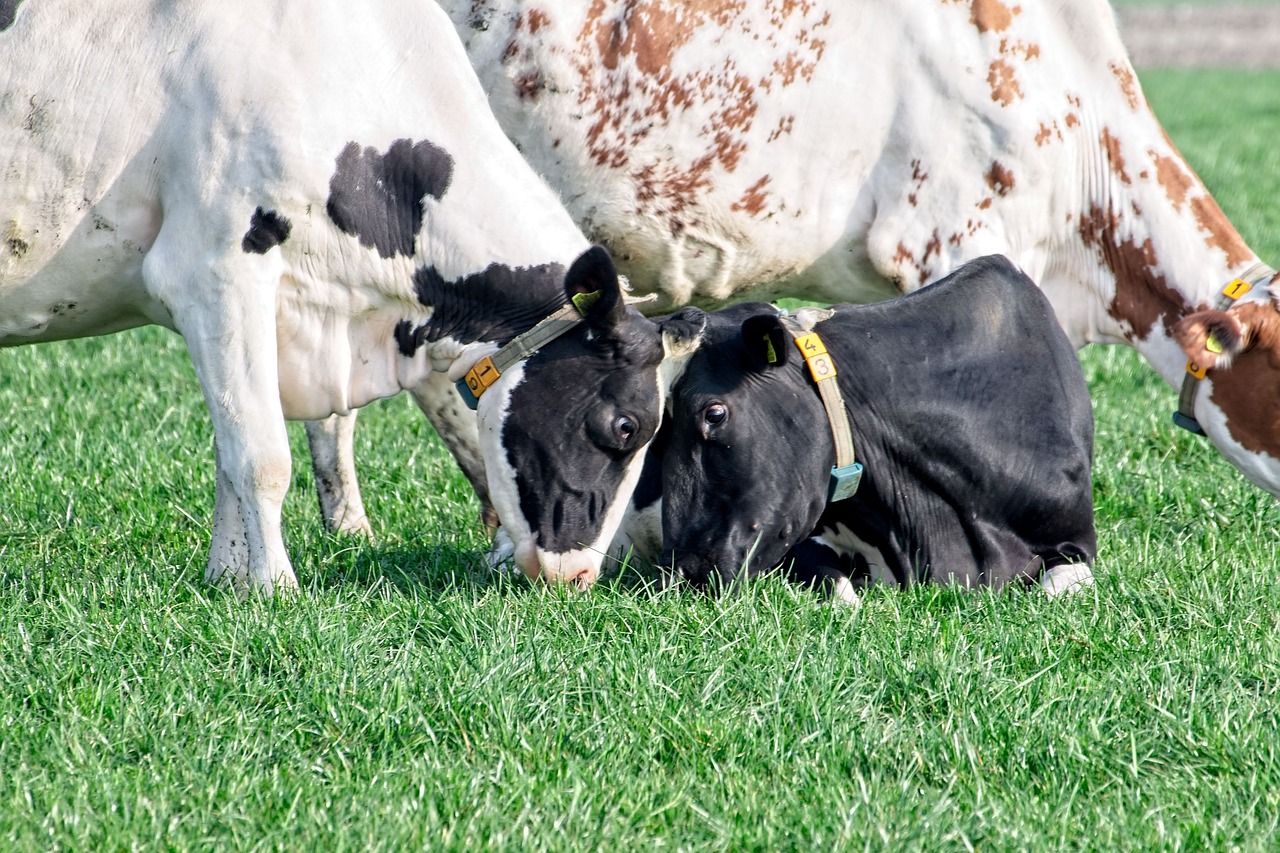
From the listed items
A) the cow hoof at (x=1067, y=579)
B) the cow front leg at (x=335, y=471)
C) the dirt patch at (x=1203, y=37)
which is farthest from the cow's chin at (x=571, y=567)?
the dirt patch at (x=1203, y=37)

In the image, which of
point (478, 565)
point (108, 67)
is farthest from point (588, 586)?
point (108, 67)

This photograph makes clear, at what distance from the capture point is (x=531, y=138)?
18.6 feet

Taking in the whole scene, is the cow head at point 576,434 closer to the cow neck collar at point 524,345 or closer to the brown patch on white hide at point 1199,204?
the cow neck collar at point 524,345

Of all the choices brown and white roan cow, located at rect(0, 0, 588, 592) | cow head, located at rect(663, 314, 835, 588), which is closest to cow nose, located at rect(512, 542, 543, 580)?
cow head, located at rect(663, 314, 835, 588)

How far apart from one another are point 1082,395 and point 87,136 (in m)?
3.09

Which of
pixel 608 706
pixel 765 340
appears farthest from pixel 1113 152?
pixel 608 706

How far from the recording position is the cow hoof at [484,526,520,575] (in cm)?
478

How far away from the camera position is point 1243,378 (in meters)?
5.35

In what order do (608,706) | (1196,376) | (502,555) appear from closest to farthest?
(608,706) < (502,555) < (1196,376)

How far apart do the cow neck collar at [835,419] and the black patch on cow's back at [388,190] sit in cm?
113

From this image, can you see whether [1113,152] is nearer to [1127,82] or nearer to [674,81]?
[1127,82]

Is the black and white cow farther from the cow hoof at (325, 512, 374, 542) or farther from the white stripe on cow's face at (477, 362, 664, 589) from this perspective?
the cow hoof at (325, 512, 374, 542)

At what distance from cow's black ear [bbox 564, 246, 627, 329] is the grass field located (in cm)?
80

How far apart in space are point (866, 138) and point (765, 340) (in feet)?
5.11
